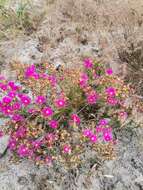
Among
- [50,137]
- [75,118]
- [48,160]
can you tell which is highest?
[75,118]

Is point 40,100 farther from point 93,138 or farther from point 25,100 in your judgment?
point 93,138

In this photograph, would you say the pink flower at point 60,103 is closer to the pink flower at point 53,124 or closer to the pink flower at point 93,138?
the pink flower at point 53,124

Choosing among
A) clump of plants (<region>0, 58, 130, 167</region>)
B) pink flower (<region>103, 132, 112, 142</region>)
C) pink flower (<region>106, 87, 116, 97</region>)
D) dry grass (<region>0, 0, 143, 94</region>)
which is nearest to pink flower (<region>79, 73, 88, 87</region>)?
clump of plants (<region>0, 58, 130, 167</region>)

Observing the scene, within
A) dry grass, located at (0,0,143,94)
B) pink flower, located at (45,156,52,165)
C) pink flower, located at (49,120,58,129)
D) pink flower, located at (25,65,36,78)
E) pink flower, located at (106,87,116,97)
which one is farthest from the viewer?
dry grass, located at (0,0,143,94)

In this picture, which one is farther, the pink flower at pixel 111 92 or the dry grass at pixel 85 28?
the dry grass at pixel 85 28

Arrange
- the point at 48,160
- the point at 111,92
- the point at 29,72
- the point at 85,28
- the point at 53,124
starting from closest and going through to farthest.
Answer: the point at 48,160 < the point at 53,124 < the point at 111,92 < the point at 29,72 < the point at 85,28

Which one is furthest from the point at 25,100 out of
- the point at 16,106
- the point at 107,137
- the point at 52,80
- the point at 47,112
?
the point at 107,137

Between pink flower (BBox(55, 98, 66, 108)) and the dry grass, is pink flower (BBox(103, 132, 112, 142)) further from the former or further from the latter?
the dry grass

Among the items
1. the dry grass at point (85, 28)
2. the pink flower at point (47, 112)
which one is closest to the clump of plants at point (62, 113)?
the pink flower at point (47, 112)
